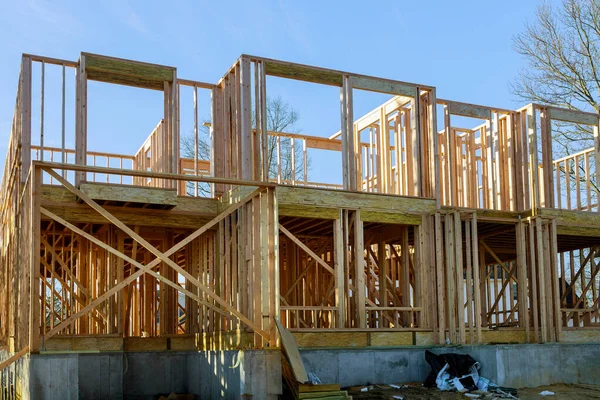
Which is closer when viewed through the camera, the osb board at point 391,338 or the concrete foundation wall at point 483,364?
the concrete foundation wall at point 483,364

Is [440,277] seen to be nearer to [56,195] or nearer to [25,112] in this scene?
[56,195]

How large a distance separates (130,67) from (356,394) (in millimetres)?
9162

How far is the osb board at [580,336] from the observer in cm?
2062

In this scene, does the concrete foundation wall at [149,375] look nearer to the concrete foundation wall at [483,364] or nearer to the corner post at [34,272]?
the corner post at [34,272]

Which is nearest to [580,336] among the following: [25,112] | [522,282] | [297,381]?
[522,282]

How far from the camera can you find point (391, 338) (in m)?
18.8

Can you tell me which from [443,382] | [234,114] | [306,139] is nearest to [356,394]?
[443,382]

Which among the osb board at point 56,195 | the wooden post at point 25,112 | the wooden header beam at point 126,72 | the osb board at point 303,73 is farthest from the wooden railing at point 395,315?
the wooden post at point 25,112

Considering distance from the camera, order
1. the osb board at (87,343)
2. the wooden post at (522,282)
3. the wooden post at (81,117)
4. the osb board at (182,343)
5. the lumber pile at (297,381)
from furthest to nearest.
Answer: the wooden post at (522,282)
the osb board at (182,343)
the osb board at (87,343)
the wooden post at (81,117)
the lumber pile at (297,381)

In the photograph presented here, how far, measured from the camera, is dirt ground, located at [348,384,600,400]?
15.8 m

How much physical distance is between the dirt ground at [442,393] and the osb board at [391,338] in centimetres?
135

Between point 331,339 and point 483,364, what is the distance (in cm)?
334

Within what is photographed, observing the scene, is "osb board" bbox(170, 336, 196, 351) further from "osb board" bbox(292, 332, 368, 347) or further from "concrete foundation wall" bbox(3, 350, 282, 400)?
"osb board" bbox(292, 332, 368, 347)

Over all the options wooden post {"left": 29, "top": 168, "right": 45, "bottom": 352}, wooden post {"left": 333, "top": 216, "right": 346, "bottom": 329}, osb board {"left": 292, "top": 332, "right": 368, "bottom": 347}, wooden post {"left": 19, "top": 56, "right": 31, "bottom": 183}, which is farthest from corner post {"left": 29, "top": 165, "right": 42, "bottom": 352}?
wooden post {"left": 333, "top": 216, "right": 346, "bottom": 329}
